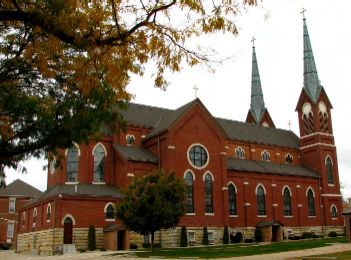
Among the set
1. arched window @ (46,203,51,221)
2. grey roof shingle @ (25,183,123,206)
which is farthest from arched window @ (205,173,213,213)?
arched window @ (46,203,51,221)

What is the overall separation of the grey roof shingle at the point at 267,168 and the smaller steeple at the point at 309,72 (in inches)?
380

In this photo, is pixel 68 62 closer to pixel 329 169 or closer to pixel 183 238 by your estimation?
pixel 183 238

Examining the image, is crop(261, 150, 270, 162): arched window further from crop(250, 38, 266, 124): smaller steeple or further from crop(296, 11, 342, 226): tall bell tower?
crop(250, 38, 266, 124): smaller steeple

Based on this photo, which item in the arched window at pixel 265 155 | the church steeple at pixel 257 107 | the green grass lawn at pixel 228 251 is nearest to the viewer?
the green grass lawn at pixel 228 251

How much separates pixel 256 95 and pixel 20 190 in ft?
132

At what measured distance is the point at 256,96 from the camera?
7331cm

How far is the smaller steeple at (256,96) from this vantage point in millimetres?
72000

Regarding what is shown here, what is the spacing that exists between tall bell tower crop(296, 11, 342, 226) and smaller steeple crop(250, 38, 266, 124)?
30.1ft

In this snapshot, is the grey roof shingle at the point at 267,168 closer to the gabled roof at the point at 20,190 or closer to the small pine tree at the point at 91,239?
the small pine tree at the point at 91,239

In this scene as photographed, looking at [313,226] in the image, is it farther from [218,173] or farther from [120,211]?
[120,211]

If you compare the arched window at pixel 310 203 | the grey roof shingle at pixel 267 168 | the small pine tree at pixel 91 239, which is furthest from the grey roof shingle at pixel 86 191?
the arched window at pixel 310 203

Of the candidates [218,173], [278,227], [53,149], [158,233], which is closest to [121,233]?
[158,233]

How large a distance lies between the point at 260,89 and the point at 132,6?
219ft

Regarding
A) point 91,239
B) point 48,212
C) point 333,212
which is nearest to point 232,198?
point 333,212
